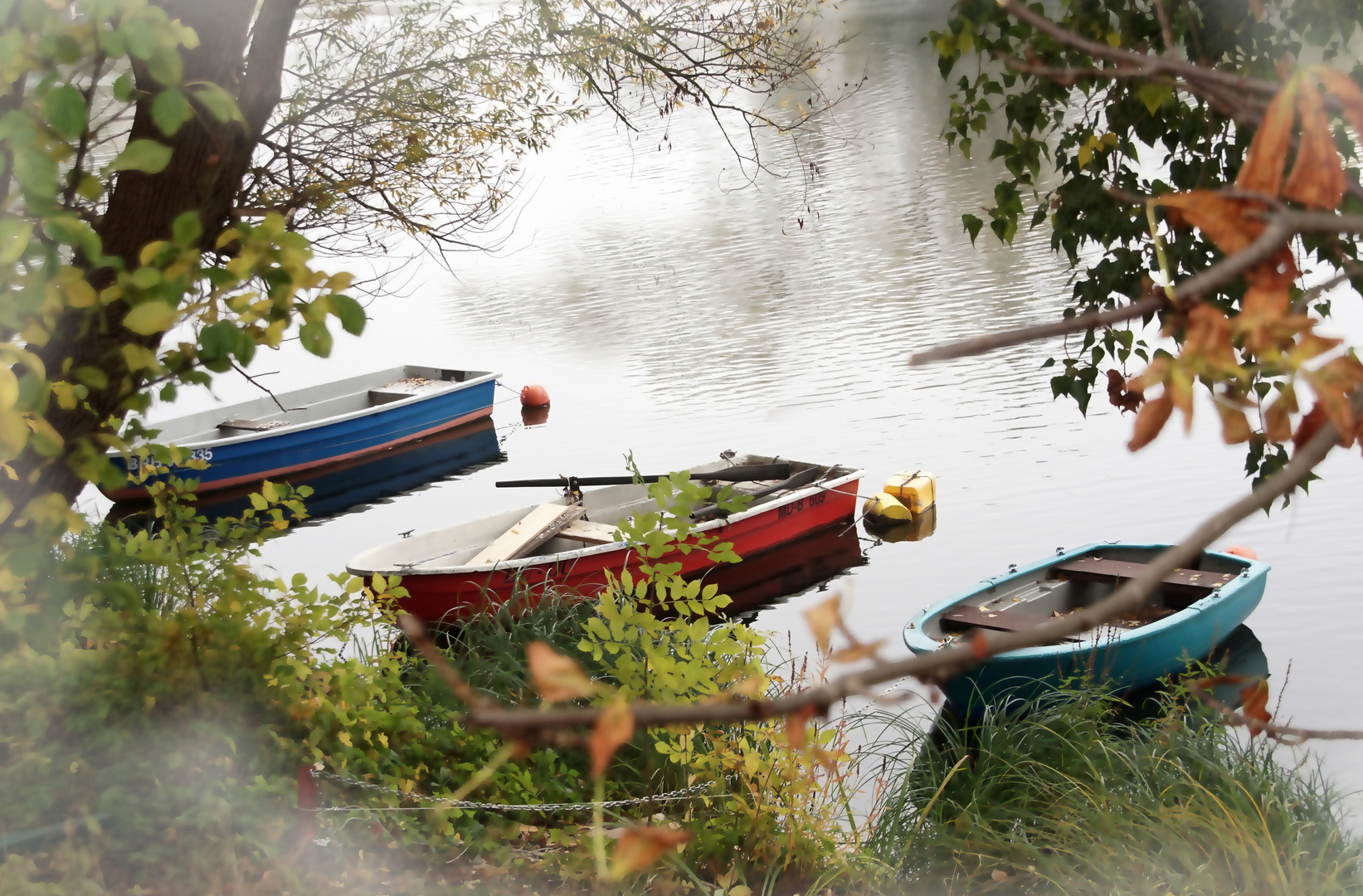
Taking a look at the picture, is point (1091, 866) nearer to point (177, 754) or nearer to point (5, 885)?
point (177, 754)

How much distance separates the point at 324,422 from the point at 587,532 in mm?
7922

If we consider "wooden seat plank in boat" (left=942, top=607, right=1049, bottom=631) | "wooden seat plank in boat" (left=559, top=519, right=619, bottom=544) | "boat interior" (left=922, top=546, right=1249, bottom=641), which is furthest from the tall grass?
"wooden seat plank in boat" (left=559, top=519, right=619, bottom=544)

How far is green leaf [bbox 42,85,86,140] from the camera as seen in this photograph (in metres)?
2.41

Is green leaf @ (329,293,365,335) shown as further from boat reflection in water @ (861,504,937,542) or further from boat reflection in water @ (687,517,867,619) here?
boat reflection in water @ (861,504,937,542)

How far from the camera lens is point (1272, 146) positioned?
0.70 meters

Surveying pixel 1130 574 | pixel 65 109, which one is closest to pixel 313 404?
pixel 1130 574

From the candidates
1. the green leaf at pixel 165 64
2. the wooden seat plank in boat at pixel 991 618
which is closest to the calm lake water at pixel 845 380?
the wooden seat plank in boat at pixel 991 618

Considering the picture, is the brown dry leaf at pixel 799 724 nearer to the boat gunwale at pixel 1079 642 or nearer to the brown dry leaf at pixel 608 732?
the brown dry leaf at pixel 608 732

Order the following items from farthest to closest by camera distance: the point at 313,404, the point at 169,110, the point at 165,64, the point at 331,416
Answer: the point at 313,404 < the point at 331,416 < the point at 165,64 < the point at 169,110

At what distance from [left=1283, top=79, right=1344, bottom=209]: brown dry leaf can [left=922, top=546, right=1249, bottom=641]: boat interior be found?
9279 millimetres

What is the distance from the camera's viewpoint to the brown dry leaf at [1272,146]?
696 millimetres

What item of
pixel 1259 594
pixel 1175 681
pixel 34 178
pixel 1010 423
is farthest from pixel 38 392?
pixel 1010 423

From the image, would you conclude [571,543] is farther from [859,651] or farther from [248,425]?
[859,651]

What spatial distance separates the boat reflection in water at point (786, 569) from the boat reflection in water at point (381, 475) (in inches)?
275
